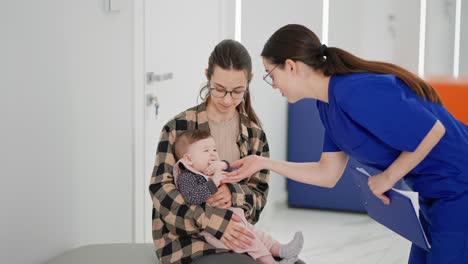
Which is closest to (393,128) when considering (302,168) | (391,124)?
(391,124)

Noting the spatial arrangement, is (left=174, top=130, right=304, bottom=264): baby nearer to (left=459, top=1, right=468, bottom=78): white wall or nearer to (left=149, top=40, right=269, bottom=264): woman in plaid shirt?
→ (left=149, top=40, right=269, bottom=264): woman in plaid shirt

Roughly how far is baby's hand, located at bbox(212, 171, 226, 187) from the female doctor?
353mm

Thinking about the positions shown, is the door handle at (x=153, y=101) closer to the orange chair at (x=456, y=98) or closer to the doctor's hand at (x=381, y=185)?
the orange chair at (x=456, y=98)

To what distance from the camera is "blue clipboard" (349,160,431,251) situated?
209 centimetres

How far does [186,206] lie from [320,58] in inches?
23.4

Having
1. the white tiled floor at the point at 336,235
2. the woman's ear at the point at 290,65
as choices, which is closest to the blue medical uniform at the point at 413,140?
the woman's ear at the point at 290,65

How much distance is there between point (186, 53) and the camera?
4.10 metres

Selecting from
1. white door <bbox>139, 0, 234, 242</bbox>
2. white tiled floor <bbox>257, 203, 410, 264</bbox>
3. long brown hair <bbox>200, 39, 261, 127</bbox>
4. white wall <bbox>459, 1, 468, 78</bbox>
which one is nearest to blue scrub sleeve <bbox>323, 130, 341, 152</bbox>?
long brown hair <bbox>200, 39, 261, 127</bbox>

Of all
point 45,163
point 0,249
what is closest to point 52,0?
point 45,163

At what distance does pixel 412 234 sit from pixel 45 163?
1.23 meters

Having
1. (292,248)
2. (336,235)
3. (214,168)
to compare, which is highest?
(214,168)

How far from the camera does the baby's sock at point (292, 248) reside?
2.45 metres

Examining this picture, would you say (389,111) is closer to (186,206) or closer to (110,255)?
(186,206)

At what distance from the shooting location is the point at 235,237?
2.39 m
